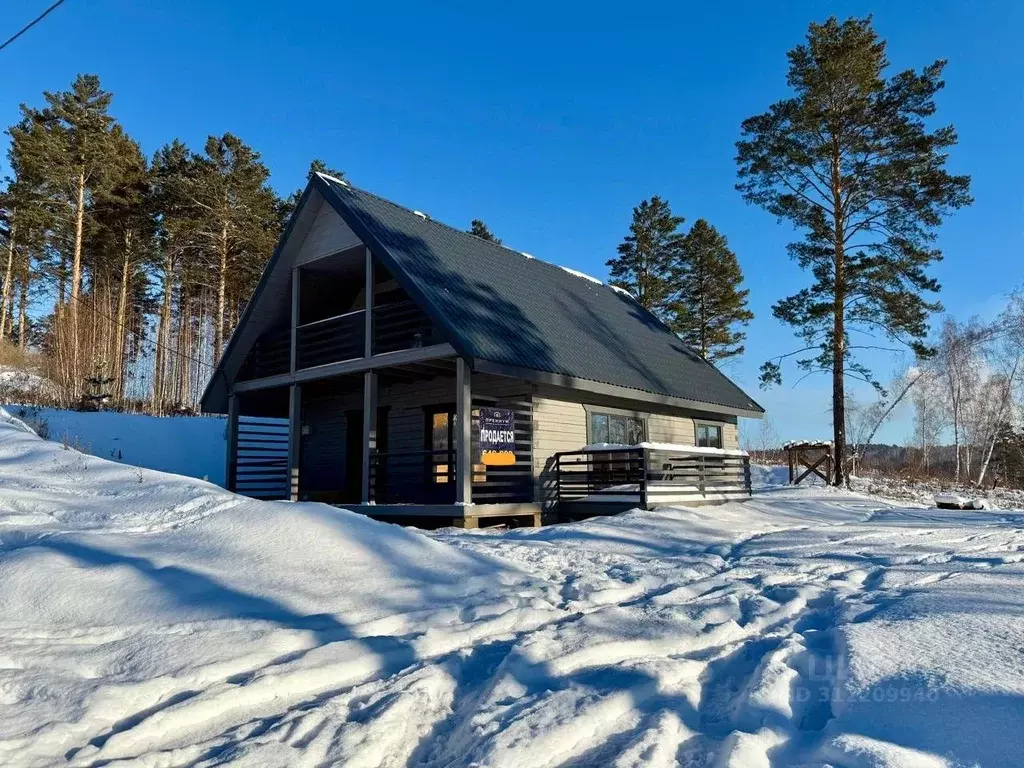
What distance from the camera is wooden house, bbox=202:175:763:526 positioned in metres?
13.0

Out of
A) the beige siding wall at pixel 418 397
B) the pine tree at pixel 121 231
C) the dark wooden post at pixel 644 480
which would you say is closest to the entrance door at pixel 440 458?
the beige siding wall at pixel 418 397

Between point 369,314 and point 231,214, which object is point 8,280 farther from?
point 369,314

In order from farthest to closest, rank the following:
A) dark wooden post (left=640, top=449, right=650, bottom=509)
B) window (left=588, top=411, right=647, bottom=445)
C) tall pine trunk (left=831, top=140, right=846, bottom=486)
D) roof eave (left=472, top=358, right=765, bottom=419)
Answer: tall pine trunk (left=831, top=140, right=846, bottom=486) < window (left=588, top=411, right=647, bottom=445) < dark wooden post (left=640, top=449, right=650, bottom=509) < roof eave (left=472, top=358, right=765, bottom=419)

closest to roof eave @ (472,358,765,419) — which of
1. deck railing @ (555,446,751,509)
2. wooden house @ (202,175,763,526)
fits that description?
wooden house @ (202,175,763,526)

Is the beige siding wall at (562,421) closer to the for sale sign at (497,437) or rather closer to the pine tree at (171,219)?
the for sale sign at (497,437)

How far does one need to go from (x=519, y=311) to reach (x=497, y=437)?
3181 mm

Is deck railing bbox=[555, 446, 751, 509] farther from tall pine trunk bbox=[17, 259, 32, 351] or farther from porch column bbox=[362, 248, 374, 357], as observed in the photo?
tall pine trunk bbox=[17, 259, 32, 351]

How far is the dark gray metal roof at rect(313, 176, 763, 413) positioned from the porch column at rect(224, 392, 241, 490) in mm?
5644

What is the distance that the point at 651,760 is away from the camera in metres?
3.00

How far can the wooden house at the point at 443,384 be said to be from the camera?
42.7 ft

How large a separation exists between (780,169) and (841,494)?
34.5 feet

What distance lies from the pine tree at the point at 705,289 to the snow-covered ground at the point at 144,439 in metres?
24.3

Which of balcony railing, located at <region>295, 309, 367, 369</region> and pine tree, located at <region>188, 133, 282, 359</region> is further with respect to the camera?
pine tree, located at <region>188, 133, 282, 359</region>

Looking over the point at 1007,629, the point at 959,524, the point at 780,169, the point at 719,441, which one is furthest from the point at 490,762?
the point at 780,169
